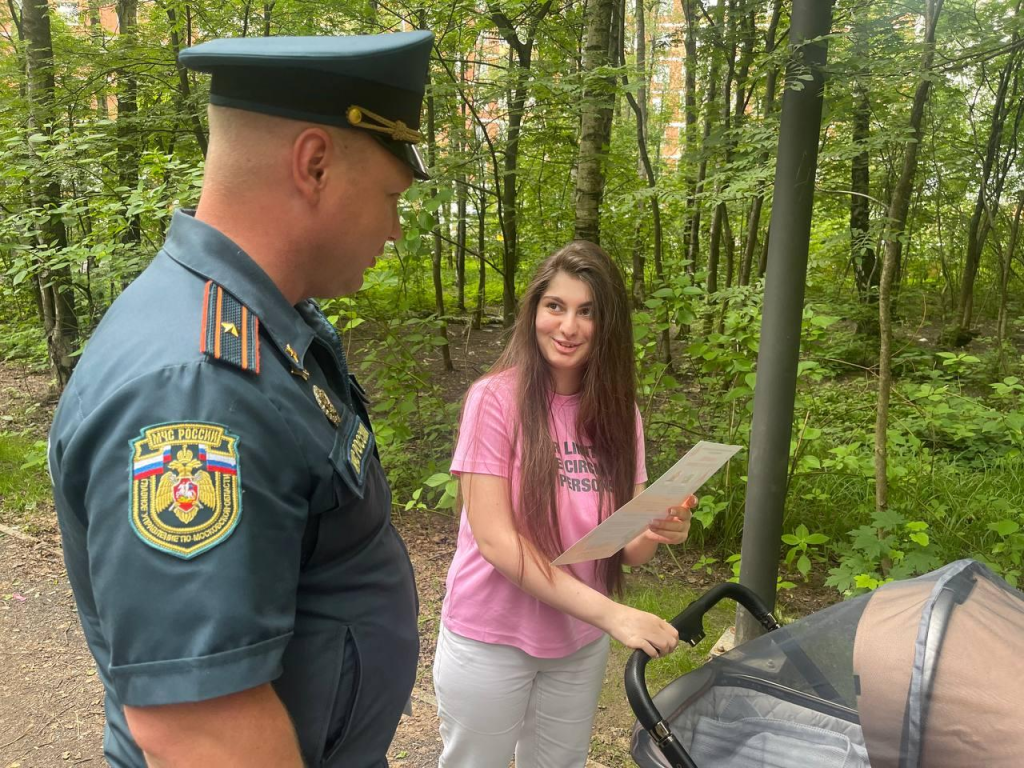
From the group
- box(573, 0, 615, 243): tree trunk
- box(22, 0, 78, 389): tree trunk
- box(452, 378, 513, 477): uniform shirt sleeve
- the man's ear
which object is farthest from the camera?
box(22, 0, 78, 389): tree trunk

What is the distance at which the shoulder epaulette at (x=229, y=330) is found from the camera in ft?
3.12

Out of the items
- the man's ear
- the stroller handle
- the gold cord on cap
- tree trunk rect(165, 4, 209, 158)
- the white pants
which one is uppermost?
tree trunk rect(165, 4, 209, 158)

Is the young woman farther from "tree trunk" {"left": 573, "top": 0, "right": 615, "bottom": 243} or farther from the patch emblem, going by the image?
"tree trunk" {"left": 573, "top": 0, "right": 615, "bottom": 243}

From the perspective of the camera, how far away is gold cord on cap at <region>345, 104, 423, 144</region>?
1.12 metres

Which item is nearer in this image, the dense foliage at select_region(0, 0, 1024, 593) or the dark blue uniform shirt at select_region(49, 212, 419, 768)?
the dark blue uniform shirt at select_region(49, 212, 419, 768)

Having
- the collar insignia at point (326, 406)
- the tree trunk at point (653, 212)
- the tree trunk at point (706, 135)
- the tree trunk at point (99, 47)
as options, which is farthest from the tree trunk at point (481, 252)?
→ the collar insignia at point (326, 406)

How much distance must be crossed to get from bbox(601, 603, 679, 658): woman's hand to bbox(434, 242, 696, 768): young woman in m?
0.06

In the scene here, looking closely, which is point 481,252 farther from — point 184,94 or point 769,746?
point 769,746

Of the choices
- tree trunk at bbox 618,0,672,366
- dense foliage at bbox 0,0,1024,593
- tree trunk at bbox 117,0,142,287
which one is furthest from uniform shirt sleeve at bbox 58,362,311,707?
tree trunk at bbox 117,0,142,287

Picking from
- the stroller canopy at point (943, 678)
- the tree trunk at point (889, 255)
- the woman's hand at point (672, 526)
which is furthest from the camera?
the tree trunk at point (889, 255)

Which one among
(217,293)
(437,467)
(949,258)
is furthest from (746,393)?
(949,258)

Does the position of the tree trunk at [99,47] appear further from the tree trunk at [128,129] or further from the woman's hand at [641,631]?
the woman's hand at [641,631]

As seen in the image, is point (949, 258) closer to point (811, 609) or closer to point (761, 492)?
point (811, 609)

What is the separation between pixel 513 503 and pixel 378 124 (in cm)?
109
